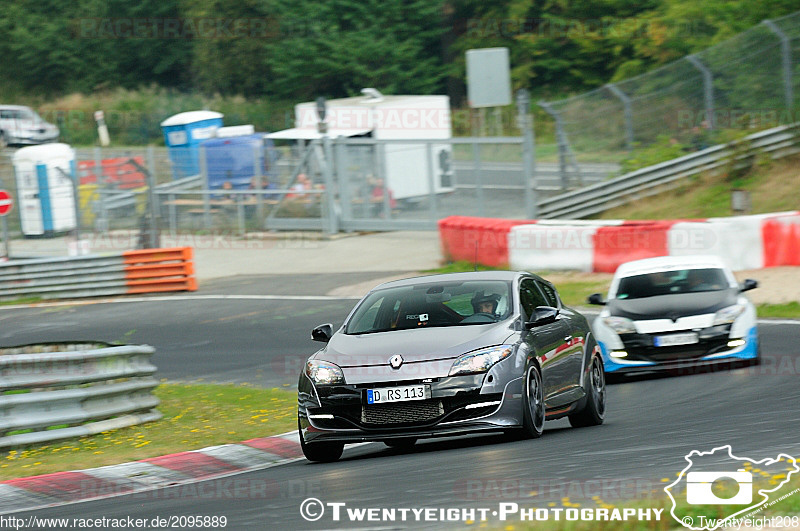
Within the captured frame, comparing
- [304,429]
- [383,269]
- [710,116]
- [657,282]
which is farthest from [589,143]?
[304,429]

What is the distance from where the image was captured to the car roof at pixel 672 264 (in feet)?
47.9

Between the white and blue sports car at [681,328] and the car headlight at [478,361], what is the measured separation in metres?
4.71

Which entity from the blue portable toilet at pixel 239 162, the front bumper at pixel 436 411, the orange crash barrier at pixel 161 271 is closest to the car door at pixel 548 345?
the front bumper at pixel 436 411

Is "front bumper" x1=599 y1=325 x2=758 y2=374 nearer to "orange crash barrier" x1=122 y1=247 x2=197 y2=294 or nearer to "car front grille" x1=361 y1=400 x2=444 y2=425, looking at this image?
"car front grille" x1=361 y1=400 x2=444 y2=425

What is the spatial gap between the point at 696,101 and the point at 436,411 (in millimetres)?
20909

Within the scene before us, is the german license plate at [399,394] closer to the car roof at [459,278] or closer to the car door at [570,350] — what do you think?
the car roof at [459,278]

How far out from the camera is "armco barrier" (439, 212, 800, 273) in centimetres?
2061

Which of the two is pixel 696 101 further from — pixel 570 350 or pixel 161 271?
pixel 570 350

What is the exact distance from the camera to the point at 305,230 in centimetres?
3312

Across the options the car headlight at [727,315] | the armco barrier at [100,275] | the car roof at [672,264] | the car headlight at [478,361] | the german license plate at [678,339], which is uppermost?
the car headlight at [478,361]

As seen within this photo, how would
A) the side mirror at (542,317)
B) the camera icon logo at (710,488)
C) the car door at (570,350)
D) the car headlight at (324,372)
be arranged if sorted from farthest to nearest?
the car door at (570,350) → the side mirror at (542,317) → the car headlight at (324,372) → the camera icon logo at (710,488)

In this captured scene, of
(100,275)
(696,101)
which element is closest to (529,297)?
(100,275)

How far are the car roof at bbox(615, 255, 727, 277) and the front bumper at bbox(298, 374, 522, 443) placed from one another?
19.8ft

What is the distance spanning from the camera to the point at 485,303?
9.86m
